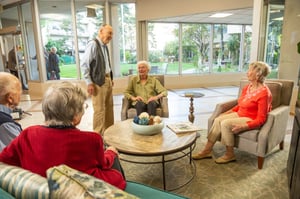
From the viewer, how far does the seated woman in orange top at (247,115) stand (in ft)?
7.48

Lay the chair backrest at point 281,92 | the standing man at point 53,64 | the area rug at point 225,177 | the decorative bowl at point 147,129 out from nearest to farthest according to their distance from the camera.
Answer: the area rug at point 225,177
the decorative bowl at point 147,129
the chair backrest at point 281,92
the standing man at point 53,64

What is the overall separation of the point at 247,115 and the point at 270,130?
0.93 feet

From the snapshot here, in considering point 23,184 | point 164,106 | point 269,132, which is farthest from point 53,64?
point 23,184

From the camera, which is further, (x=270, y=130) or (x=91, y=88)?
(x=91, y=88)

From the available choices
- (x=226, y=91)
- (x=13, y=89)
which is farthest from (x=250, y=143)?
(x=226, y=91)

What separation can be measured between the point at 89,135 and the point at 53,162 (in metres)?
0.20

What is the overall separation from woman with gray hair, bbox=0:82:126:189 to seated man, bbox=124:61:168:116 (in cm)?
186

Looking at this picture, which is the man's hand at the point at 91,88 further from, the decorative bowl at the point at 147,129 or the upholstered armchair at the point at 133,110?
the decorative bowl at the point at 147,129

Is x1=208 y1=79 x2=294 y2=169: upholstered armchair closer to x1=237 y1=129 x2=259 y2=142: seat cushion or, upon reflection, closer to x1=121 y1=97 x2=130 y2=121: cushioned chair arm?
x1=237 y1=129 x2=259 y2=142: seat cushion

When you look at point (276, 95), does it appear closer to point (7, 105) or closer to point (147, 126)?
point (147, 126)

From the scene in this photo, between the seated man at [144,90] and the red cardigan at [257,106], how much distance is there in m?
1.04

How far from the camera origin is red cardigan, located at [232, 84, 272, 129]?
2268mm

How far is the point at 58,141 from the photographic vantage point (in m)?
1.06

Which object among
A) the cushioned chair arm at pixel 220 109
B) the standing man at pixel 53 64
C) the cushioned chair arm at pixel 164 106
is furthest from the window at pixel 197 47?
the cushioned chair arm at pixel 220 109
